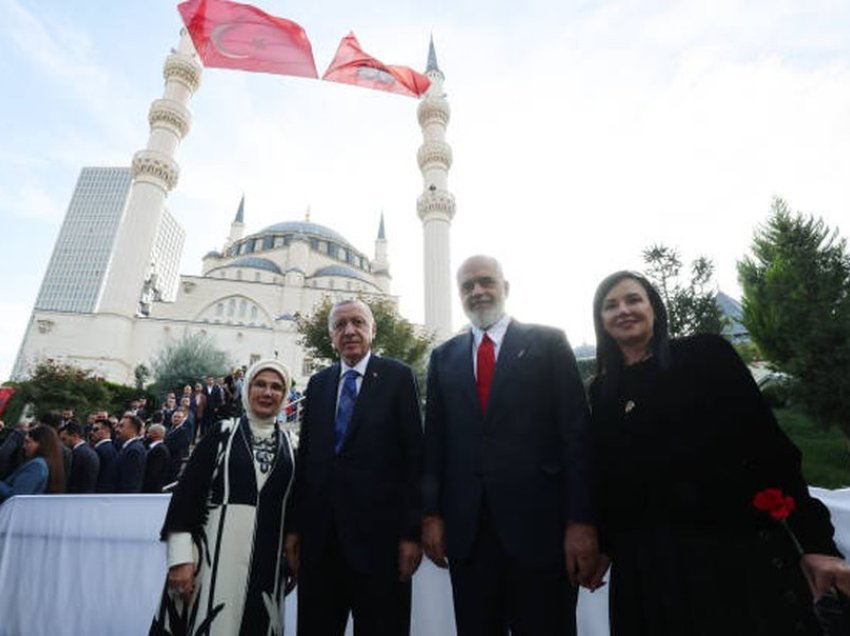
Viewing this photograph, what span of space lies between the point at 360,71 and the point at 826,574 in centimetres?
1380

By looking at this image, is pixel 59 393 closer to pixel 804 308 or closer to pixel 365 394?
pixel 365 394

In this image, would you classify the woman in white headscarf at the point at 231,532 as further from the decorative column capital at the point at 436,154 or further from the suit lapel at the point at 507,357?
the decorative column capital at the point at 436,154

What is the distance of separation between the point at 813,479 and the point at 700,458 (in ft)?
39.6

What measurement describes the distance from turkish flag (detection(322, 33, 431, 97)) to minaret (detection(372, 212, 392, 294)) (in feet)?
123

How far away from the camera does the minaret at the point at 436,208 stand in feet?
99.1

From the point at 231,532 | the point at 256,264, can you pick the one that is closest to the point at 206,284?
the point at 256,264

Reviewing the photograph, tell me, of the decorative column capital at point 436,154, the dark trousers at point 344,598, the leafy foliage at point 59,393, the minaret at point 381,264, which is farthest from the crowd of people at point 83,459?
the minaret at point 381,264

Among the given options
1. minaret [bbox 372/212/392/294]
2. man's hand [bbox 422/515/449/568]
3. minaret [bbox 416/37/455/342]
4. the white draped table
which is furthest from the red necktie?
minaret [bbox 372/212/392/294]

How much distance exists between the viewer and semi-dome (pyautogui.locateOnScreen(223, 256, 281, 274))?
140ft

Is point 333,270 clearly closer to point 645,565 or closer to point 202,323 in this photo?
point 202,323

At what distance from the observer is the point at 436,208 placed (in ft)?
102

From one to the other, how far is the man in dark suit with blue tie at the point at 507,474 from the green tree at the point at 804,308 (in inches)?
590

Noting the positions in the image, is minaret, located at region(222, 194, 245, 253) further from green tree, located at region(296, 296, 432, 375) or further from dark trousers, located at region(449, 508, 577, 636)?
dark trousers, located at region(449, 508, 577, 636)

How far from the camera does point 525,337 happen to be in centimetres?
231
